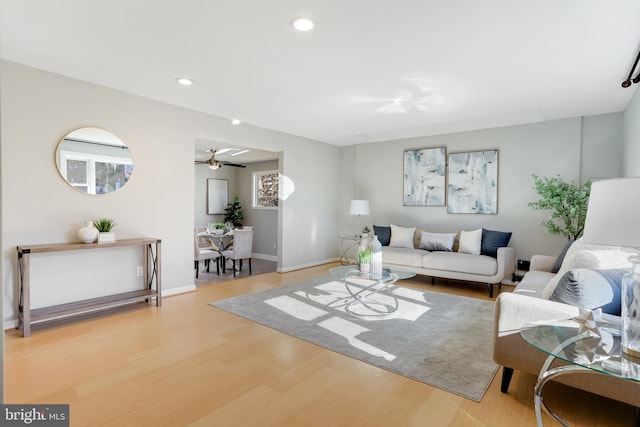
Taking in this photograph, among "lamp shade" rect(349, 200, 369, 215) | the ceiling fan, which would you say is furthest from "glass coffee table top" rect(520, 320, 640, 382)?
the ceiling fan

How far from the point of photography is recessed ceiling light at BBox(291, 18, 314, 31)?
2384mm

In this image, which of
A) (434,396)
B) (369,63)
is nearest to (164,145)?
(369,63)

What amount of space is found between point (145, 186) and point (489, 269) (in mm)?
4645

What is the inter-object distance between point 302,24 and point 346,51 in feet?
1.76

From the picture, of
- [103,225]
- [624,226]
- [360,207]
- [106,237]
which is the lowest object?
[106,237]

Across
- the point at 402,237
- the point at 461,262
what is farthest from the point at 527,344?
the point at 402,237

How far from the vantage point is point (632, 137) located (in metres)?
3.79

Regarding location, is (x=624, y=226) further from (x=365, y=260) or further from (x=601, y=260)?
(x=365, y=260)

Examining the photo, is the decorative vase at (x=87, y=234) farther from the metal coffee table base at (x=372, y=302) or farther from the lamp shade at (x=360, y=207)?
the lamp shade at (x=360, y=207)

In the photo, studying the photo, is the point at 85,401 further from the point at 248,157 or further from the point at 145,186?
the point at 248,157

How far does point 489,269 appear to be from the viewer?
4.60 meters

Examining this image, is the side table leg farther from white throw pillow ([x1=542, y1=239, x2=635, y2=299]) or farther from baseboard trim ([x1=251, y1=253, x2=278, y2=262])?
baseboard trim ([x1=251, y1=253, x2=278, y2=262])

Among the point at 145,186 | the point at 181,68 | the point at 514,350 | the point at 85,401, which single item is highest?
the point at 181,68

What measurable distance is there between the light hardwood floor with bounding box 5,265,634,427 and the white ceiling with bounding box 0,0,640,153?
2531 millimetres
